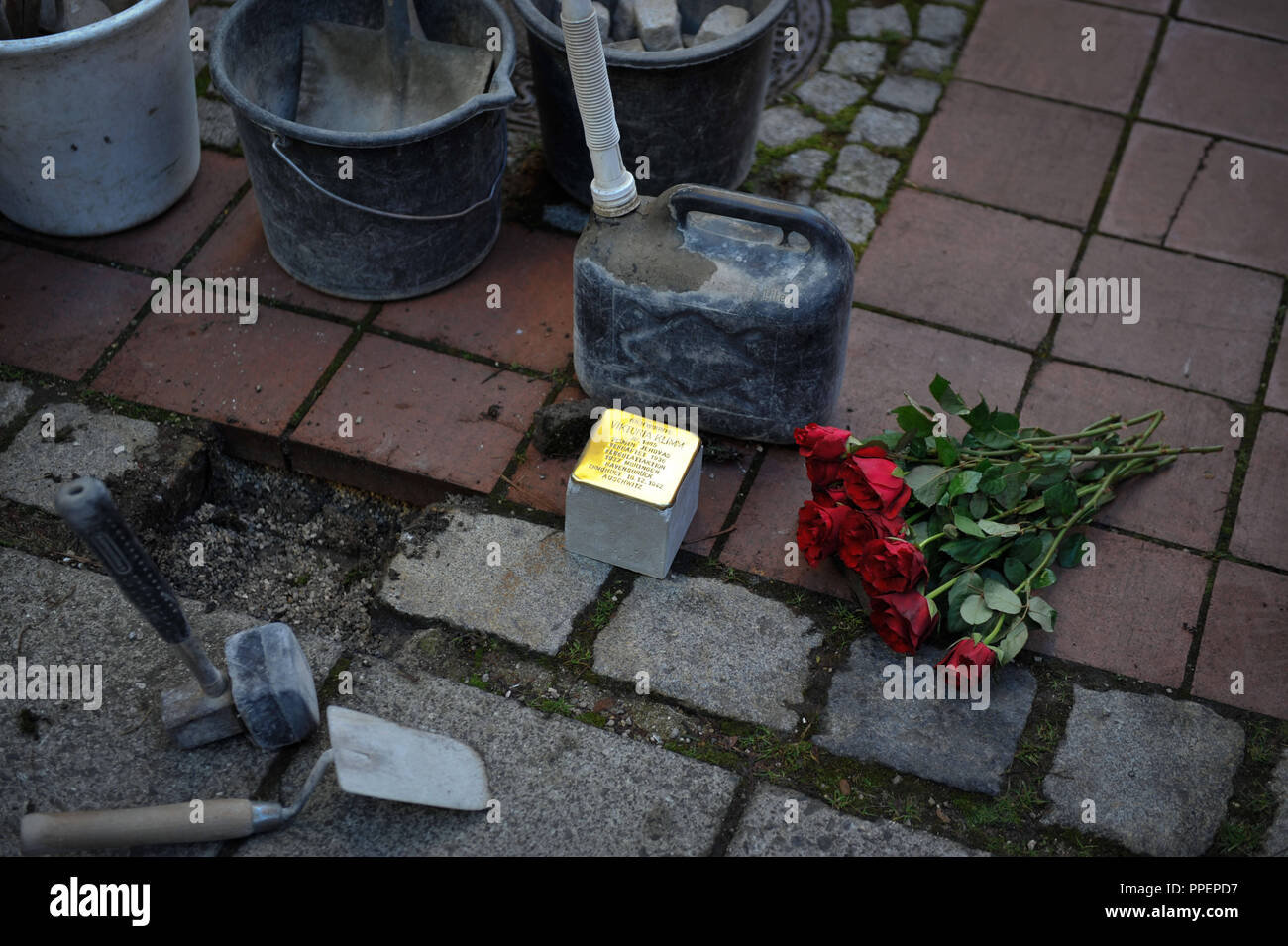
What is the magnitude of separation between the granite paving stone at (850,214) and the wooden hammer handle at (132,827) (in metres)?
2.48

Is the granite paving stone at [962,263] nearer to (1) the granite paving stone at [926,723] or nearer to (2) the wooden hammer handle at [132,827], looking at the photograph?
(1) the granite paving stone at [926,723]

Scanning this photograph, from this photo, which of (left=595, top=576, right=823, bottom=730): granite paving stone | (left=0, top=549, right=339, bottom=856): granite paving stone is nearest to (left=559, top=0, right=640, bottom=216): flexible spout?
(left=595, top=576, right=823, bottom=730): granite paving stone

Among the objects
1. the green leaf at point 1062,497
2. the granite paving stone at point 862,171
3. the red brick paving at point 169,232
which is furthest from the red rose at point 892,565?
the red brick paving at point 169,232

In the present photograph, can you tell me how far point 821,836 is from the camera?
248 cm

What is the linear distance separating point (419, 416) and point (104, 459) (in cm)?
80

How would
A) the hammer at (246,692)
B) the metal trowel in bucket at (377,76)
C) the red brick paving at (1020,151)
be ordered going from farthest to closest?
the red brick paving at (1020,151) → the metal trowel in bucket at (377,76) → the hammer at (246,692)

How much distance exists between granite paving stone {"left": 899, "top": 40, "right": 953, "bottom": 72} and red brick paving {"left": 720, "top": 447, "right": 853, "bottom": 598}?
1.95 m

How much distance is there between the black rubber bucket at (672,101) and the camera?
11.0ft

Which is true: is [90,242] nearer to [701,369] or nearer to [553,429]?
[553,429]

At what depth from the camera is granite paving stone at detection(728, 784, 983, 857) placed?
97.0 inches

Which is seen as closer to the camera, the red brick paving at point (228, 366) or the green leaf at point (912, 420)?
the green leaf at point (912, 420)

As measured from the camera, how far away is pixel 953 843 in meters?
2.49

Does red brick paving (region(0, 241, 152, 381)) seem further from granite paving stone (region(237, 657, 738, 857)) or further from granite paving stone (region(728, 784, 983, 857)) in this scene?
granite paving stone (region(728, 784, 983, 857))

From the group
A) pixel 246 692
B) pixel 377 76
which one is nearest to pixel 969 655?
pixel 246 692
